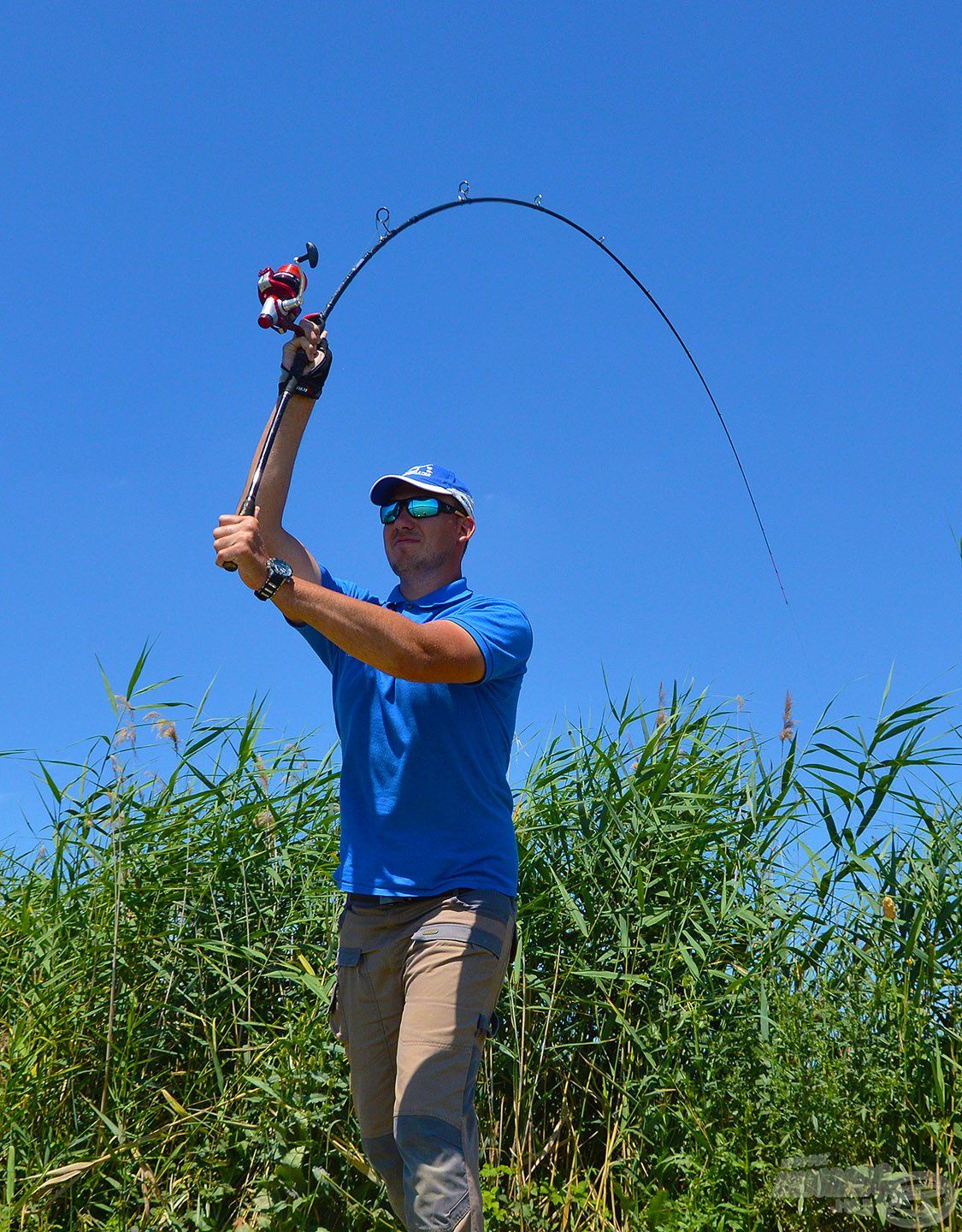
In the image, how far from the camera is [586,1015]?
3.83 meters

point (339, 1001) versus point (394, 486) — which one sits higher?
point (394, 486)

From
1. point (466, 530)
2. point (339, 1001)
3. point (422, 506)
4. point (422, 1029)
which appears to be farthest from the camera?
point (466, 530)

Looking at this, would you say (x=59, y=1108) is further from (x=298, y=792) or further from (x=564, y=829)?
(x=564, y=829)

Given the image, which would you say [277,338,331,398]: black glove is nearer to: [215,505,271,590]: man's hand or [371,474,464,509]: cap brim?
[371,474,464,509]: cap brim

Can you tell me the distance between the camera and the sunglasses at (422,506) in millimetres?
3344

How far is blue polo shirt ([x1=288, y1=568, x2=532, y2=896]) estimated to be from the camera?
9.54 feet

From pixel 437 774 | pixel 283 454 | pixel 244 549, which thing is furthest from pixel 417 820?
pixel 283 454

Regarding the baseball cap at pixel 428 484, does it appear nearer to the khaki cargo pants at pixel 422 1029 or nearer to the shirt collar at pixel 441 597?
the shirt collar at pixel 441 597

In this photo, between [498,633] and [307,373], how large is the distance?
0.86 meters

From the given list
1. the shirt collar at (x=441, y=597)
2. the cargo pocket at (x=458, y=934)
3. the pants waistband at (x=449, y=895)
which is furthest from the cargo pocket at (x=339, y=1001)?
the shirt collar at (x=441, y=597)

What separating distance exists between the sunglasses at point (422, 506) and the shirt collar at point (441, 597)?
0.65 feet

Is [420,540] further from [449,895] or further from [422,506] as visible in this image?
[449,895]

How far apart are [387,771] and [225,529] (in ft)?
2.36

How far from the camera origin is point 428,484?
3338 millimetres
